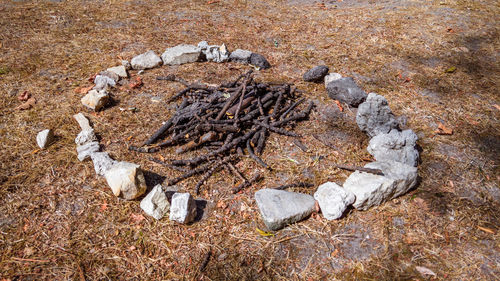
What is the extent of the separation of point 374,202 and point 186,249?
2043 mm

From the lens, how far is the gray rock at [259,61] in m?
5.49

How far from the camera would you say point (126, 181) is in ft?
9.85

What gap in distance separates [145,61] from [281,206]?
404 cm

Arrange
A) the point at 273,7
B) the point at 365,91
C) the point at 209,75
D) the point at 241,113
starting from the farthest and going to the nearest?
the point at 273,7, the point at 209,75, the point at 365,91, the point at 241,113

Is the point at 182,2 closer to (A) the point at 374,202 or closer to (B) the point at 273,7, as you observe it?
(B) the point at 273,7

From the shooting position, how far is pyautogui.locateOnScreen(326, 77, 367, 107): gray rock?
14.9ft

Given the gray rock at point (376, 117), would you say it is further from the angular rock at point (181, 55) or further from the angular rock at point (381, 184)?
the angular rock at point (181, 55)

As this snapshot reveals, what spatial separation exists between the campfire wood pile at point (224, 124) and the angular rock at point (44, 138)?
1.06 meters

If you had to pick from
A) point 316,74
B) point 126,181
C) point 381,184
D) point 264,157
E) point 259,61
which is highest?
point 259,61

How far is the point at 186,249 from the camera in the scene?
2734 mm

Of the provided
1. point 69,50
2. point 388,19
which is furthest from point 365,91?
point 69,50

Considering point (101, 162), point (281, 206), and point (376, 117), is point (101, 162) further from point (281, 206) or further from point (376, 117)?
point (376, 117)

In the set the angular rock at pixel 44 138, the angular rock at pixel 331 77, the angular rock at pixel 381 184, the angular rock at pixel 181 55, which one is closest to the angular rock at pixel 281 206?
the angular rock at pixel 381 184

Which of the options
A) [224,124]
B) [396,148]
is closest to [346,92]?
[396,148]
